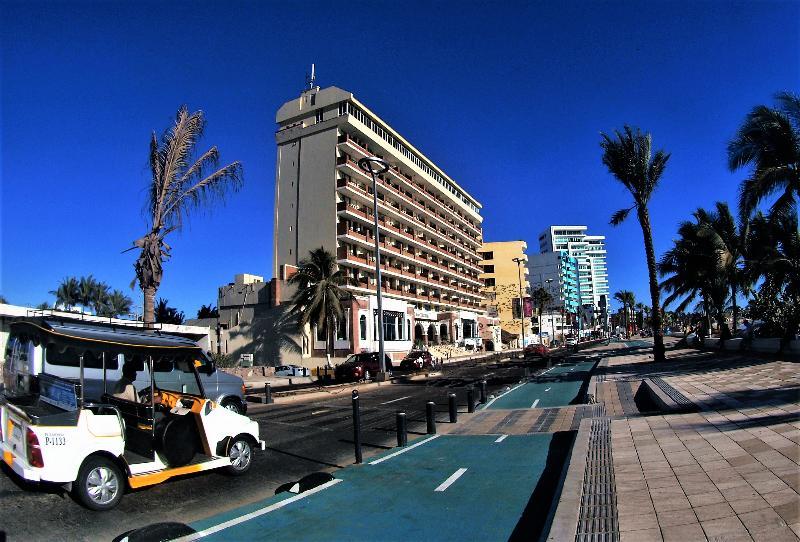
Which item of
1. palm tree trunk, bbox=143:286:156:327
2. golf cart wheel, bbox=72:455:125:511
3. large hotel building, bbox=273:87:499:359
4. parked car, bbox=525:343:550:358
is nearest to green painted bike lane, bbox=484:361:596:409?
golf cart wheel, bbox=72:455:125:511

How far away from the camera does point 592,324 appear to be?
167m

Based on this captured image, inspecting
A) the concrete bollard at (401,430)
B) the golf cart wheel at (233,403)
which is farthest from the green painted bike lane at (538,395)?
the golf cart wheel at (233,403)

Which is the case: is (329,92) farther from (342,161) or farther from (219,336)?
(219,336)

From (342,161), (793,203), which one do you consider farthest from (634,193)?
(342,161)

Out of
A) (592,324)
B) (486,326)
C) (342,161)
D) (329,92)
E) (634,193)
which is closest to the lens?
(634,193)

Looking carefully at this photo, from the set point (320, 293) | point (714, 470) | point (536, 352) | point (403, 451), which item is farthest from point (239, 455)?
point (536, 352)

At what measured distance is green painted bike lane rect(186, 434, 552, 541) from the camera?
5.15 meters

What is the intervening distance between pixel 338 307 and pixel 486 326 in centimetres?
4784

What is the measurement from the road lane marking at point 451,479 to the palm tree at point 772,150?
1555 cm

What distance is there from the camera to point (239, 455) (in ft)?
24.7

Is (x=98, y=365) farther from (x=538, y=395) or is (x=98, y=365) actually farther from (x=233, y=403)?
(x=538, y=395)

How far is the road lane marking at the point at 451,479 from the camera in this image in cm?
677

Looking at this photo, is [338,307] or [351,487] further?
[338,307]

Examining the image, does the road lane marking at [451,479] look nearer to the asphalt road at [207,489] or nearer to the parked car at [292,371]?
the asphalt road at [207,489]
